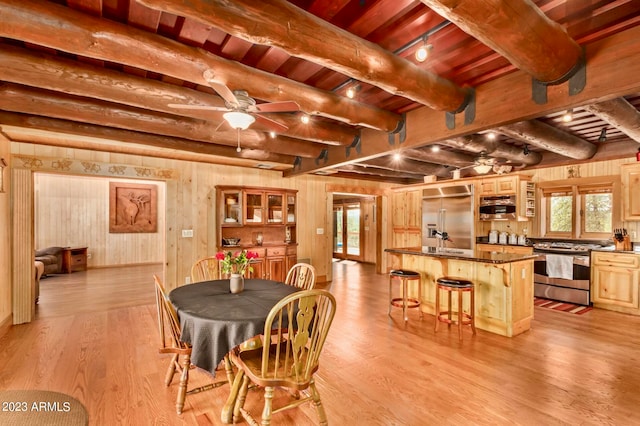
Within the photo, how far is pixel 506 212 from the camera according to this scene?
6113 mm

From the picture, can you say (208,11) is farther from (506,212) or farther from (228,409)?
(506,212)

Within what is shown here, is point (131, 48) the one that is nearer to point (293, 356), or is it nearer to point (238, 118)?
point (238, 118)

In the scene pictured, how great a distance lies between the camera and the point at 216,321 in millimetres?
2064

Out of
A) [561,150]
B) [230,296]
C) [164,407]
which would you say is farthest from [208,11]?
[561,150]

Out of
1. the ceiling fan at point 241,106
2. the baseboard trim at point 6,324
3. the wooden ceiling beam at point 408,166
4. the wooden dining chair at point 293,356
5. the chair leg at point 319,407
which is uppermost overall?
the wooden ceiling beam at point 408,166

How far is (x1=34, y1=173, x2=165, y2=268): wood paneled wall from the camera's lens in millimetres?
8047

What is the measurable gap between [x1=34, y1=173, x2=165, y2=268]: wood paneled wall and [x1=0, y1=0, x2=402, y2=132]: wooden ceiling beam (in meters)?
6.58

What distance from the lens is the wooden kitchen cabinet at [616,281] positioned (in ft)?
14.9

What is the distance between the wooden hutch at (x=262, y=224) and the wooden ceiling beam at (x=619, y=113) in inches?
182

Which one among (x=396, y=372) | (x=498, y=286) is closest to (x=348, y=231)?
(x=498, y=286)

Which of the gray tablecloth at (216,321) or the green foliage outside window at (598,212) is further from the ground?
the green foliage outside window at (598,212)

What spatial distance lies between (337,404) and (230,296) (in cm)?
122

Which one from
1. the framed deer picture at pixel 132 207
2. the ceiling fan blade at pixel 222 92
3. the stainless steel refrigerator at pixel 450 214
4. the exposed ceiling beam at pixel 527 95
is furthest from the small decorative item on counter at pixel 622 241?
the framed deer picture at pixel 132 207

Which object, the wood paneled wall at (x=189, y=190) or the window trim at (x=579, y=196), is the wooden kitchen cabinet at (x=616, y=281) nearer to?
the window trim at (x=579, y=196)
